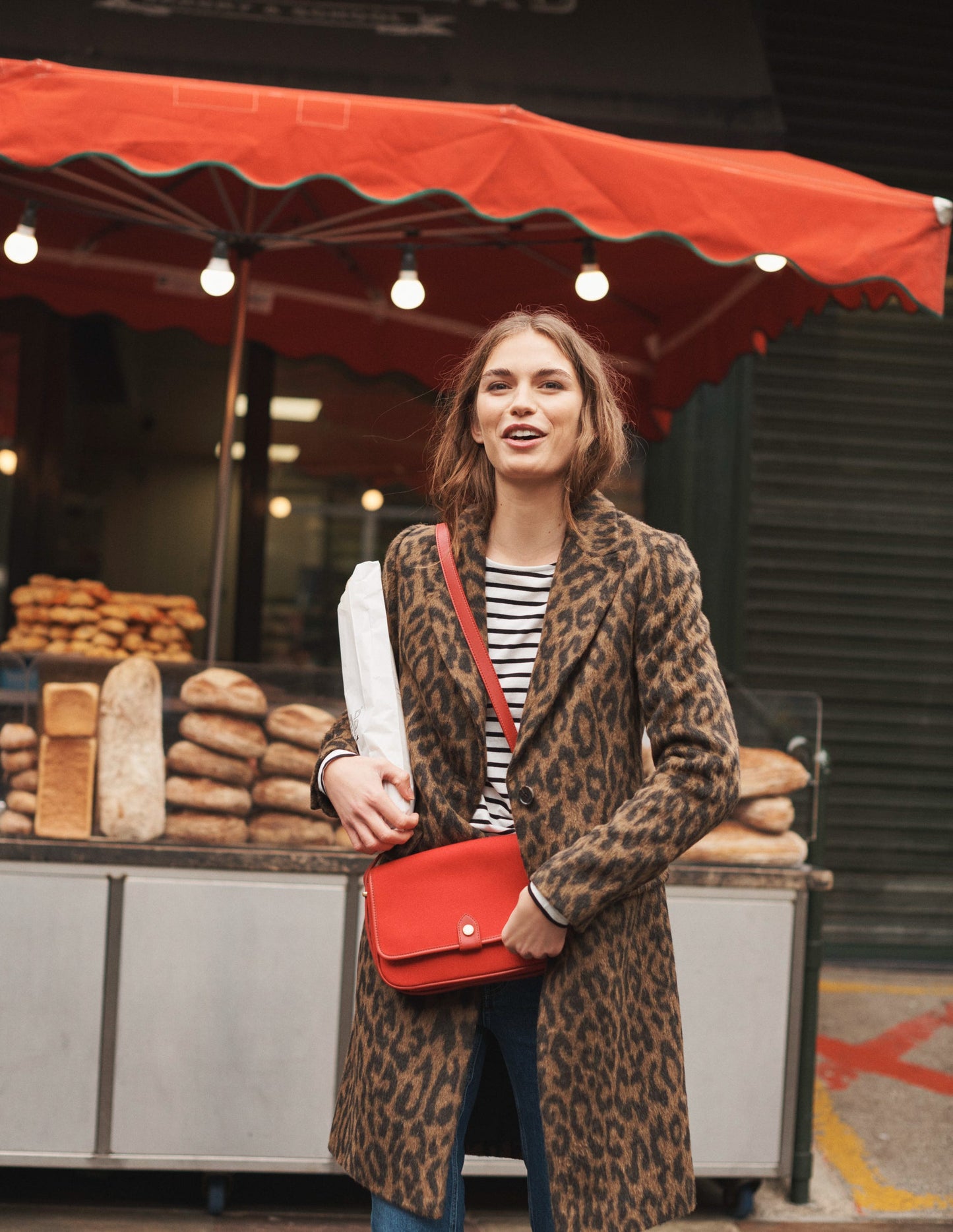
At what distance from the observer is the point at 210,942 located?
344cm

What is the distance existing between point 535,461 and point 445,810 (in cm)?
59

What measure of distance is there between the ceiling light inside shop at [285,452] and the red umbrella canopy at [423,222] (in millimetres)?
975

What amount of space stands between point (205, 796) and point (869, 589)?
4.10m

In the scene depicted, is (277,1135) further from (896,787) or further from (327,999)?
(896,787)

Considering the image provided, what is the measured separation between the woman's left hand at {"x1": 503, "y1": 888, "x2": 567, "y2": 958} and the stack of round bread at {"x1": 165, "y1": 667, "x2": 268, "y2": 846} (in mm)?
1855

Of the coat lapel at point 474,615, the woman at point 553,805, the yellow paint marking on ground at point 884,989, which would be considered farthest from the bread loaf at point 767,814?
the yellow paint marking on ground at point 884,989

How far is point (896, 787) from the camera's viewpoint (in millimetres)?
6359

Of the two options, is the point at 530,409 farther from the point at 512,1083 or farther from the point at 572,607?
the point at 512,1083

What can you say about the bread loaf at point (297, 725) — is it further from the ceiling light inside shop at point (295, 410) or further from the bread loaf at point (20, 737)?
the ceiling light inside shop at point (295, 410)

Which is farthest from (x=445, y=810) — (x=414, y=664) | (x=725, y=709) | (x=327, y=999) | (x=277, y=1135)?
(x=277, y=1135)

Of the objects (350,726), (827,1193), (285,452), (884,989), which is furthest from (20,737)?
(884,989)

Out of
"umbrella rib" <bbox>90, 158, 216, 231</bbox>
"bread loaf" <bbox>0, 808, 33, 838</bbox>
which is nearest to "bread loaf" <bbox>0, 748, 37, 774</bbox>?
"bread loaf" <bbox>0, 808, 33, 838</bbox>

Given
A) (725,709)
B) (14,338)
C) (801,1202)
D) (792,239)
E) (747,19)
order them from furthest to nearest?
(14,338), (747,19), (801,1202), (792,239), (725,709)

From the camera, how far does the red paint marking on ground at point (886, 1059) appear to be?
187 inches
